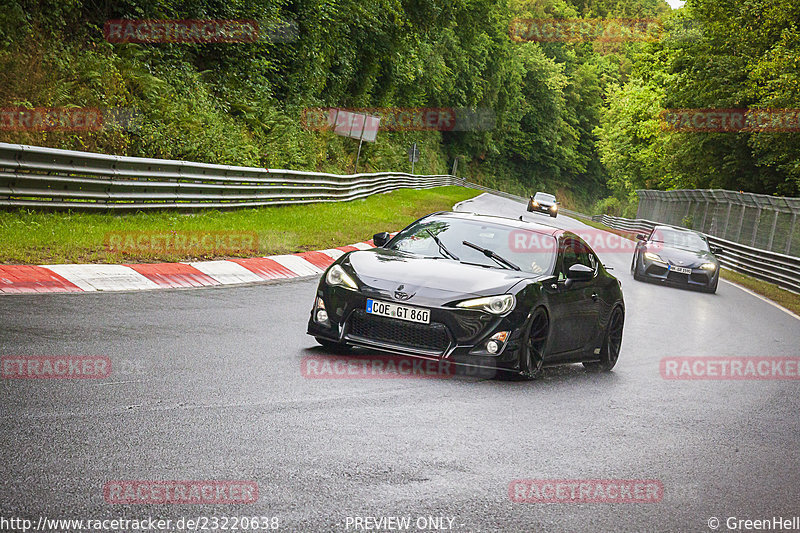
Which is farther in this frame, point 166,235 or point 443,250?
point 166,235

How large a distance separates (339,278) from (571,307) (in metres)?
2.20

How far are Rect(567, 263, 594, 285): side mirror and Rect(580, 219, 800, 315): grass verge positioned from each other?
487 inches

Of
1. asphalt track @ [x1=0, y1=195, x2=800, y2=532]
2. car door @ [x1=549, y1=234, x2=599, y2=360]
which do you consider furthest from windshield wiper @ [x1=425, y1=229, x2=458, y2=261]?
asphalt track @ [x1=0, y1=195, x2=800, y2=532]

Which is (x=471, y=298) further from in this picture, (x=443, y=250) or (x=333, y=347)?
(x=333, y=347)

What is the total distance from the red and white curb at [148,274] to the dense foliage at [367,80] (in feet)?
15.0

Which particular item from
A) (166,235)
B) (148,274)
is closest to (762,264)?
(166,235)

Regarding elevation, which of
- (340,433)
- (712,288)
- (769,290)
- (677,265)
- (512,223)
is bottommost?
(769,290)

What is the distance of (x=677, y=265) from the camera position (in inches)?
869

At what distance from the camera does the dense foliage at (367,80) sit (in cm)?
1966

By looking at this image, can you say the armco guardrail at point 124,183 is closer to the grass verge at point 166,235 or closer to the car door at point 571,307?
the grass verge at point 166,235

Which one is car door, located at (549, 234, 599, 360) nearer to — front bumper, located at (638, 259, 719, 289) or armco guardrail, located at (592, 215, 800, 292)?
front bumper, located at (638, 259, 719, 289)

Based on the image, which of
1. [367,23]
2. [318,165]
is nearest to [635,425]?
[318,165]

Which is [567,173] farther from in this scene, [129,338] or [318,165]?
[129,338]

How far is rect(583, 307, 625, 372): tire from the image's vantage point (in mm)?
9555
